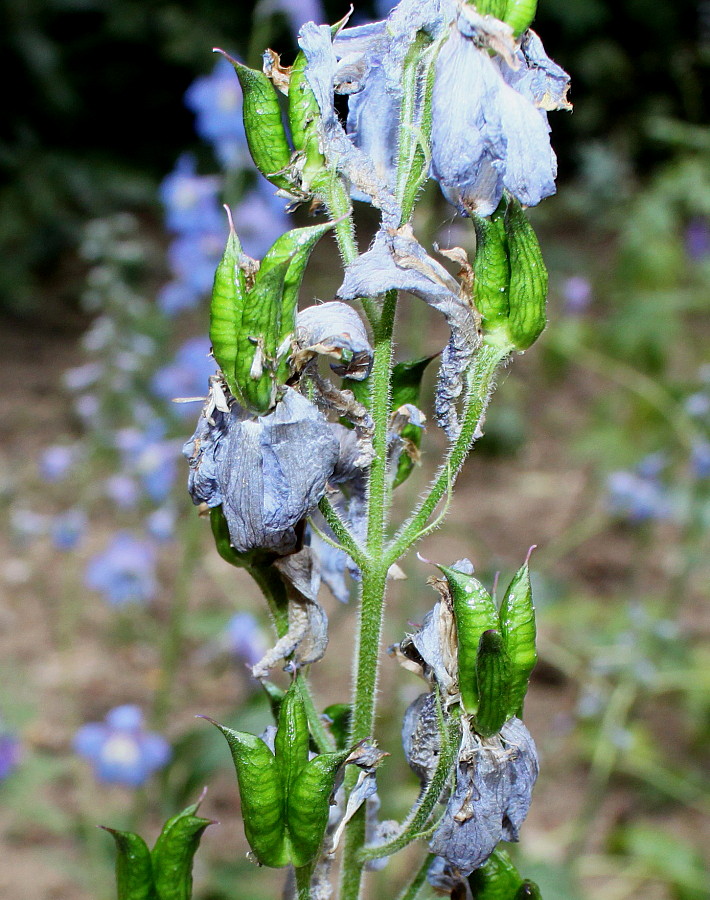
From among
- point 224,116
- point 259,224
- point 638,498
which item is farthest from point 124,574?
point 638,498

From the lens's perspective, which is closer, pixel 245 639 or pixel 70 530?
pixel 245 639

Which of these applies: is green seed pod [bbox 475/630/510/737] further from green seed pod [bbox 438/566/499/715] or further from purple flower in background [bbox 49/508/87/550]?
purple flower in background [bbox 49/508/87/550]

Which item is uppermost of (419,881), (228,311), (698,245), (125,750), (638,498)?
(698,245)

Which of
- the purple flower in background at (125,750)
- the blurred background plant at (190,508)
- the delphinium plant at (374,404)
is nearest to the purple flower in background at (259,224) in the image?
the blurred background plant at (190,508)

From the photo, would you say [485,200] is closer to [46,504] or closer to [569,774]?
[569,774]

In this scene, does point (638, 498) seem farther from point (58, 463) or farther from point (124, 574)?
point (58, 463)

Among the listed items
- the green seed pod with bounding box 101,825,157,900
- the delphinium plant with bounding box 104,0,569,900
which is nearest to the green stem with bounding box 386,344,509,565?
the delphinium plant with bounding box 104,0,569,900

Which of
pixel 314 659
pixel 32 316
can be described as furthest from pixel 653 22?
pixel 314 659
